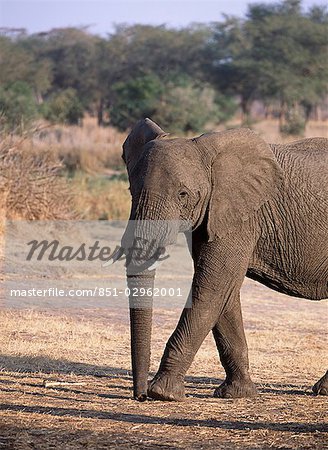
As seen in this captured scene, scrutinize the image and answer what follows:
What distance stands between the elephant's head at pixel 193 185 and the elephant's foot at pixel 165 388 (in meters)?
0.20

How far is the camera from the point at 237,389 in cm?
761

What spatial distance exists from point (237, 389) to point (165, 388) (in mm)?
709

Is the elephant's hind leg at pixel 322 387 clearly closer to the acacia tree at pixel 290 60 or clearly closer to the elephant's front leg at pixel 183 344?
the elephant's front leg at pixel 183 344

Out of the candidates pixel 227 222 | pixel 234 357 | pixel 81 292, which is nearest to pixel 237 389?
pixel 234 357

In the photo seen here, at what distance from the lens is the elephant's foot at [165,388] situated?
7.14 metres

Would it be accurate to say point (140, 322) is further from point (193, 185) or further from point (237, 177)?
point (237, 177)

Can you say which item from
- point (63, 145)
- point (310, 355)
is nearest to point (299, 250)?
point (310, 355)

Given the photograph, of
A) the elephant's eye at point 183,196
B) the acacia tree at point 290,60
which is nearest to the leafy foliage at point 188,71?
the acacia tree at point 290,60

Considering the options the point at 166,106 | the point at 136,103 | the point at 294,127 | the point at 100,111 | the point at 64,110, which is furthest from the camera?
the point at 100,111

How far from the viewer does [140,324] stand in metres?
6.81

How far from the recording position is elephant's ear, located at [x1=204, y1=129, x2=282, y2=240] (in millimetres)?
7078

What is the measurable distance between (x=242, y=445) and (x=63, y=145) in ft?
73.2

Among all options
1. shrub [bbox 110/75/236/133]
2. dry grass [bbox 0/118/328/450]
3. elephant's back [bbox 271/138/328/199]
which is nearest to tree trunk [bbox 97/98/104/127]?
shrub [bbox 110/75/236/133]

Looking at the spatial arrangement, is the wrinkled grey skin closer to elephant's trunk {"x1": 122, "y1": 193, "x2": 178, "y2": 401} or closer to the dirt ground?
elephant's trunk {"x1": 122, "y1": 193, "x2": 178, "y2": 401}
